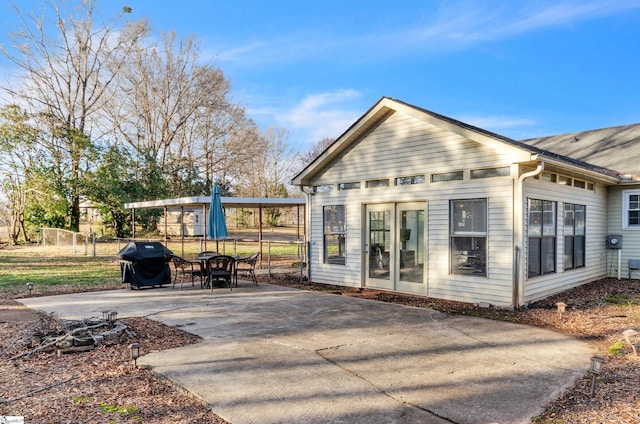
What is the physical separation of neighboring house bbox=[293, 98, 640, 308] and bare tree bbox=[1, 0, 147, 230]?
63.8ft

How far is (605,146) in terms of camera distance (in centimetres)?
1323

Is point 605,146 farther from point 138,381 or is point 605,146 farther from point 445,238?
point 138,381

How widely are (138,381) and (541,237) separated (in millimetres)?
7186

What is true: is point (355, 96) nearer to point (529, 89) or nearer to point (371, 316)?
point (529, 89)

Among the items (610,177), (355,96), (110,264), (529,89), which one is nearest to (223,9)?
(110,264)

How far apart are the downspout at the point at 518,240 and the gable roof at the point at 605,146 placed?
540cm

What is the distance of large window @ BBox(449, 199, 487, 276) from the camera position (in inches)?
284

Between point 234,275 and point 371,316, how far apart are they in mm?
4279

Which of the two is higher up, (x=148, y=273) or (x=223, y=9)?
(x=223, y=9)

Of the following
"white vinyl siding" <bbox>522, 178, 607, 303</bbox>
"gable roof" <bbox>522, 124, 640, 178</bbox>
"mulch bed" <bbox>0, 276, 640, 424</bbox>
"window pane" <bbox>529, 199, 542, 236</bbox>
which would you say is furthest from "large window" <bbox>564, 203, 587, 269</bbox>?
"mulch bed" <bbox>0, 276, 640, 424</bbox>

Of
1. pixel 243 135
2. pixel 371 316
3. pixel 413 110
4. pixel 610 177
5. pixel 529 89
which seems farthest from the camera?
pixel 243 135

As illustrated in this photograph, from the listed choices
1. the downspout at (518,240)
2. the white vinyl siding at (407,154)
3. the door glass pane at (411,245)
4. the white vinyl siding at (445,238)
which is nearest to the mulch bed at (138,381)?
the downspout at (518,240)

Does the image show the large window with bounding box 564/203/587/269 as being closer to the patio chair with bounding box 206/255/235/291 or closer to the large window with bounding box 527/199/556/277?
the large window with bounding box 527/199/556/277

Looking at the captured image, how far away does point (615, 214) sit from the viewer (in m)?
10.5
